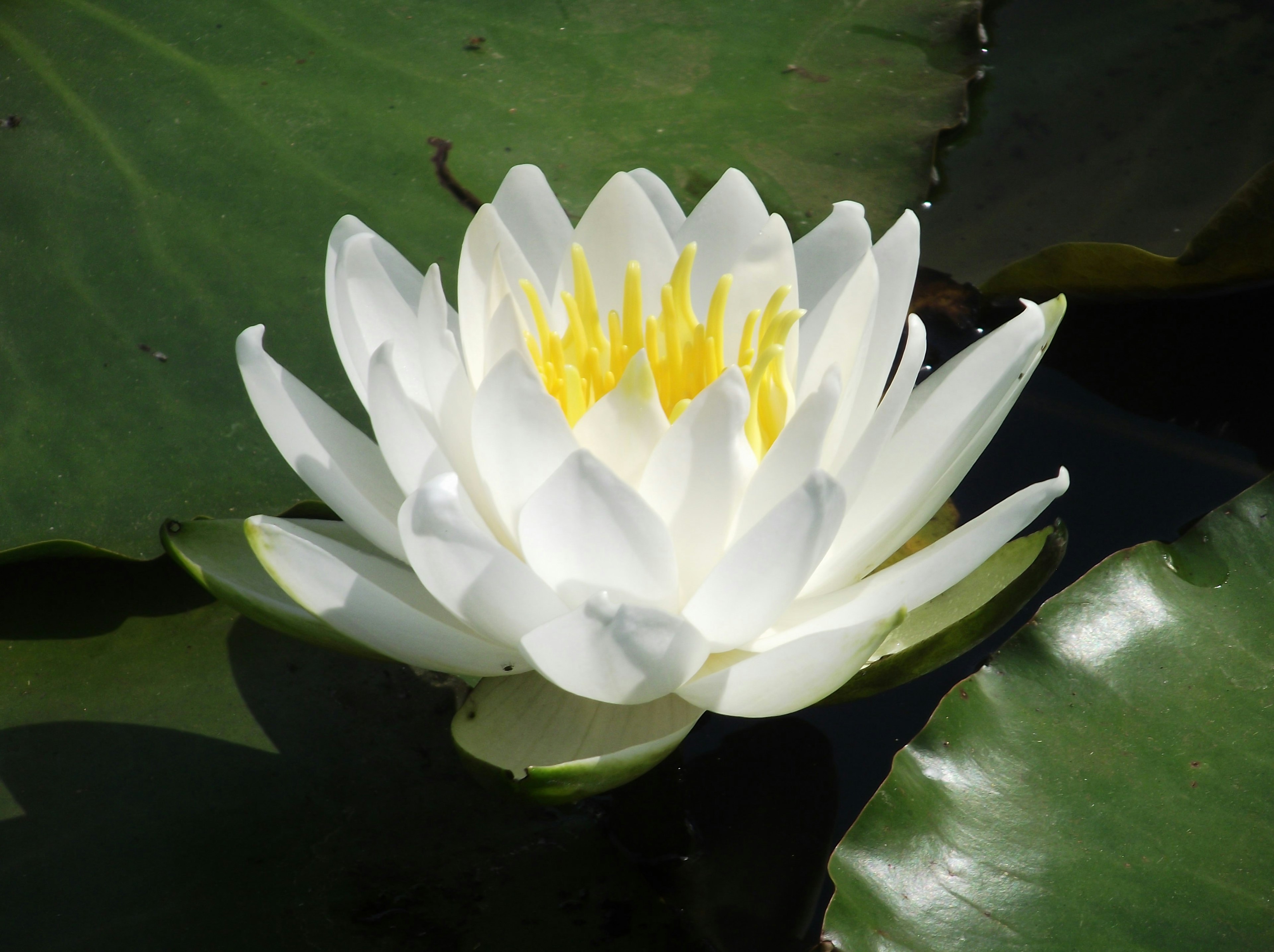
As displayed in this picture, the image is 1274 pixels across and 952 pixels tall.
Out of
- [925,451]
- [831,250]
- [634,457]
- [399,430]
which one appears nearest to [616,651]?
[634,457]

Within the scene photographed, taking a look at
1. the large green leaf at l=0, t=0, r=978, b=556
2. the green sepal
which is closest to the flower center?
the green sepal

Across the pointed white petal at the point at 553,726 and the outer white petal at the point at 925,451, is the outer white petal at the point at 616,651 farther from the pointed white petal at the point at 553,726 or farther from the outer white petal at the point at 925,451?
the outer white petal at the point at 925,451

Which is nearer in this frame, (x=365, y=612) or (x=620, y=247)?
(x=365, y=612)

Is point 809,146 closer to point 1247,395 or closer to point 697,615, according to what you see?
point 1247,395

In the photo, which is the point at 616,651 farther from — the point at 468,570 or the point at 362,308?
the point at 362,308

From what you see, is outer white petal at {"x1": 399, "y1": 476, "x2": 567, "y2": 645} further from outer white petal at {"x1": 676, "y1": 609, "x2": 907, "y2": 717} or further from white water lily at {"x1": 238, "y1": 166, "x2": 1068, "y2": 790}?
outer white petal at {"x1": 676, "y1": 609, "x2": 907, "y2": 717}

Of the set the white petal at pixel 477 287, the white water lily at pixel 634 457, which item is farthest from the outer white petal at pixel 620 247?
the white petal at pixel 477 287

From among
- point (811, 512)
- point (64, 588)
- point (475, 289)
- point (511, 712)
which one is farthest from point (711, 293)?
point (64, 588)
